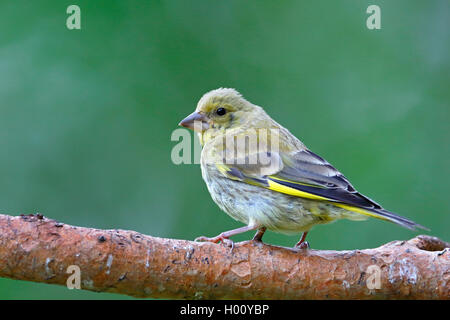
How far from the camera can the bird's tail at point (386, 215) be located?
3262 mm

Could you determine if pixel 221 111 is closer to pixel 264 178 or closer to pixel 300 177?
pixel 264 178

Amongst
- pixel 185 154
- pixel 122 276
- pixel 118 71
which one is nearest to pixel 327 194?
pixel 122 276

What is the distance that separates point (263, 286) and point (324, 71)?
3.82 metres

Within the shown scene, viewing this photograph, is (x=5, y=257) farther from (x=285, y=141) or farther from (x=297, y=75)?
(x=297, y=75)

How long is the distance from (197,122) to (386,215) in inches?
73.8

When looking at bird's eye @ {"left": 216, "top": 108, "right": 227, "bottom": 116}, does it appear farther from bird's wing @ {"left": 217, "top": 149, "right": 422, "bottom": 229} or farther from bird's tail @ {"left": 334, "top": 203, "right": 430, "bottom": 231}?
bird's tail @ {"left": 334, "top": 203, "right": 430, "bottom": 231}

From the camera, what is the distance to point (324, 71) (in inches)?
258

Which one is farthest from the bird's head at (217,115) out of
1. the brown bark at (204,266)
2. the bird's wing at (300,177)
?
the brown bark at (204,266)

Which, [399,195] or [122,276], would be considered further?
[399,195]

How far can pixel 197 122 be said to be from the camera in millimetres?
4758

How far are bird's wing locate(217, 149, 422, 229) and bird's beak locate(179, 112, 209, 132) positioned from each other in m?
0.64

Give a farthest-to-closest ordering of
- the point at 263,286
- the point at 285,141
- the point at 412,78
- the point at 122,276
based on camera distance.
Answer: the point at 412,78 < the point at 285,141 < the point at 263,286 < the point at 122,276

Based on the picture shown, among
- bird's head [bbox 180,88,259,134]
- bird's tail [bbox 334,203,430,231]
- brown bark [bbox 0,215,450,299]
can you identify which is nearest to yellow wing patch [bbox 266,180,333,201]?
bird's tail [bbox 334,203,430,231]

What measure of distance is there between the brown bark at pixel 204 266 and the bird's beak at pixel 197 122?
156 centimetres
